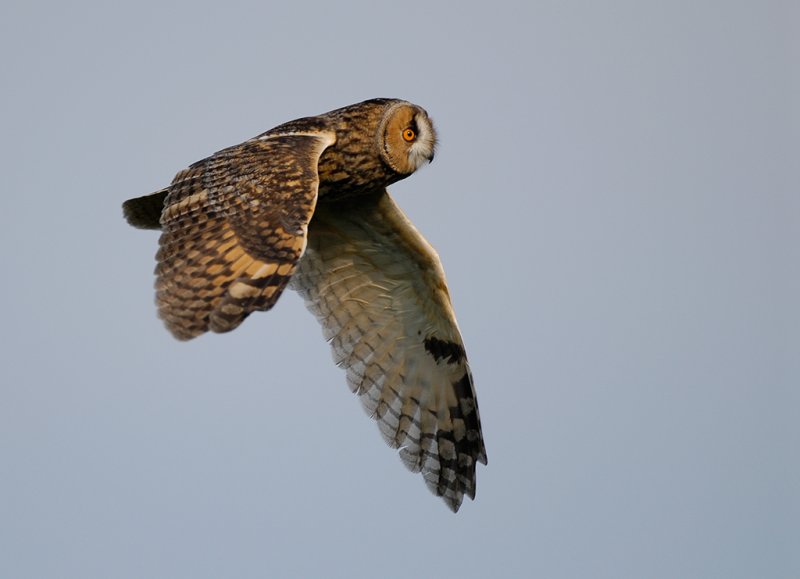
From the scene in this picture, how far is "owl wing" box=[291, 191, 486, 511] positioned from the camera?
9.53m

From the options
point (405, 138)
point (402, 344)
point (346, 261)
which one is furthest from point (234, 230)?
point (402, 344)

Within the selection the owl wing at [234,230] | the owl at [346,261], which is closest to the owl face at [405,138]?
the owl at [346,261]

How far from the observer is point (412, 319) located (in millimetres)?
9719

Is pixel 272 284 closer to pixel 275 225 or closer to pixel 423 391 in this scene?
pixel 275 225

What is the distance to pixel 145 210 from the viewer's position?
29.4 feet

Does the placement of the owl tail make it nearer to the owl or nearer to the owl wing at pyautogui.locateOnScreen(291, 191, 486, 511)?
the owl

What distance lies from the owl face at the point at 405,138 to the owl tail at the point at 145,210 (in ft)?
4.38

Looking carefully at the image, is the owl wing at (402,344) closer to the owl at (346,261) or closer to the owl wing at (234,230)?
the owl at (346,261)

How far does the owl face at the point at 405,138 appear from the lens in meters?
8.57

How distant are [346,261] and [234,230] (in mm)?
2024

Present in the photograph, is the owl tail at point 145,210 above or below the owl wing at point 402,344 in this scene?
above

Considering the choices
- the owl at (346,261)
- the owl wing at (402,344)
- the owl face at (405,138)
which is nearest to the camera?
the owl at (346,261)

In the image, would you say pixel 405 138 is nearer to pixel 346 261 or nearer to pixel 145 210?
pixel 346 261

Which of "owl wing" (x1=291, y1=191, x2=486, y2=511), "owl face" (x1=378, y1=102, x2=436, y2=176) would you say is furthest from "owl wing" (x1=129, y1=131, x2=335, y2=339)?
"owl wing" (x1=291, y1=191, x2=486, y2=511)
